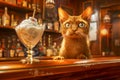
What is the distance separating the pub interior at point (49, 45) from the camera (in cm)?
74

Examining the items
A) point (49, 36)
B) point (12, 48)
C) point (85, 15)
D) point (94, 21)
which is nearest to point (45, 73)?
point (85, 15)

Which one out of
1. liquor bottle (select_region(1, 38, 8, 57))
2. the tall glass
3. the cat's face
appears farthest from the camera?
liquor bottle (select_region(1, 38, 8, 57))

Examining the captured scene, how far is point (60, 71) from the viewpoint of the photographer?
2.52 feet

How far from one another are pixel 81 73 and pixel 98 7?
4056mm

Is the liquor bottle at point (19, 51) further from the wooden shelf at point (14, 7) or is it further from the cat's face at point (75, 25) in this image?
the cat's face at point (75, 25)

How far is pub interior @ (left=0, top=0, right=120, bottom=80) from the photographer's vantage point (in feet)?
2.41

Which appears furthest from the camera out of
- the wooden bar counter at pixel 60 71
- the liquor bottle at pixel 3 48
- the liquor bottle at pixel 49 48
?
the liquor bottle at pixel 49 48

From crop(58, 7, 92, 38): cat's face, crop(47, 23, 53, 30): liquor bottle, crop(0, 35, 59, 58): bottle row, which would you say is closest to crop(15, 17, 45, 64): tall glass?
crop(58, 7, 92, 38): cat's face

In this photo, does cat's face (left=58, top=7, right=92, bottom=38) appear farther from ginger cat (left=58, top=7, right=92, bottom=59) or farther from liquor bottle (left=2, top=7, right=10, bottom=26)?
liquor bottle (left=2, top=7, right=10, bottom=26)

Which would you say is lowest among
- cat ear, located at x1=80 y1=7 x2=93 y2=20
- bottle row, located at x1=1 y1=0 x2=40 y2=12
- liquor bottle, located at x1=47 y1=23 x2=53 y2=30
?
cat ear, located at x1=80 y1=7 x2=93 y2=20

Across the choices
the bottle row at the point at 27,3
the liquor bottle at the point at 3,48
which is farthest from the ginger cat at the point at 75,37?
the bottle row at the point at 27,3

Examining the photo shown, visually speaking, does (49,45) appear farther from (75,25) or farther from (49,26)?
(75,25)

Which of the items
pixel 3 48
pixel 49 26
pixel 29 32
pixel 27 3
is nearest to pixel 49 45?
pixel 49 26

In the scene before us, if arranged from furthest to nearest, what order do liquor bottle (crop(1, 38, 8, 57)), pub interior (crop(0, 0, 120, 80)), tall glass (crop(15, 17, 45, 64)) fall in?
liquor bottle (crop(1, 38, 8, 57)) → tall glass (crop(15, 17, 45, 64)) → pub interior (crop(0, 0, 120, 80))
